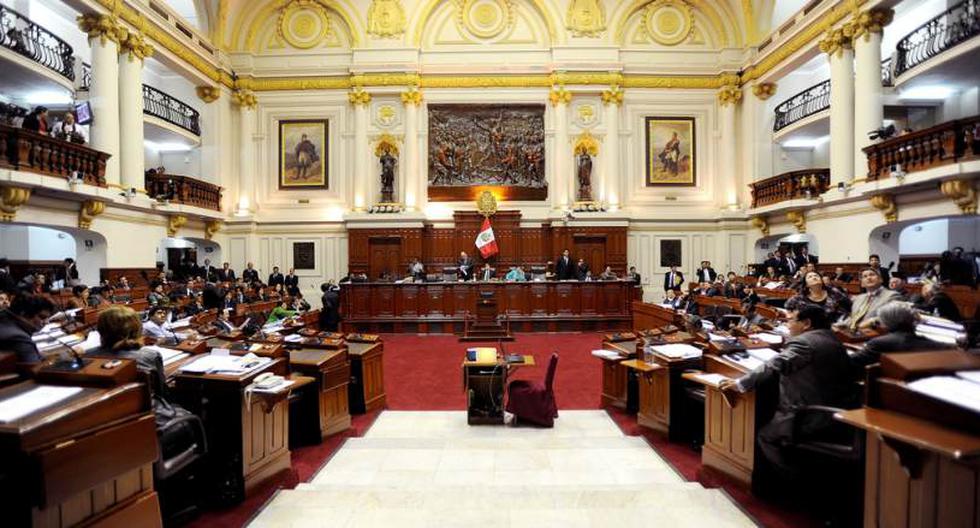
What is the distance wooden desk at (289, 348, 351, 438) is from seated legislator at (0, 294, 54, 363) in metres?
1.87

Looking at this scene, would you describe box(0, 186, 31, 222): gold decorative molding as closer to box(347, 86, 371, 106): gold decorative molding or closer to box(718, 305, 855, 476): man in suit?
box(347, 86, 371, 106): gold decorative molding

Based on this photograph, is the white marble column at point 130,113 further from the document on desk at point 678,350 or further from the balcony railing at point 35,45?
the document on desk at point 678,350

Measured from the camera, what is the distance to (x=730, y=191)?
1523 cm

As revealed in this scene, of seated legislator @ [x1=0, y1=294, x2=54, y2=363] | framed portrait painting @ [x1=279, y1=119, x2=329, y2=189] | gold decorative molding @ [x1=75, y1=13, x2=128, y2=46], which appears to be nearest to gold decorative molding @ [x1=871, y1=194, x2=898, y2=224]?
seated legislator @ [x1=0, y1=294, x2=54, y2=363]

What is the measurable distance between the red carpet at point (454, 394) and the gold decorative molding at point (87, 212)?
247 inches

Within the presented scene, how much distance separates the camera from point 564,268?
1357 cm

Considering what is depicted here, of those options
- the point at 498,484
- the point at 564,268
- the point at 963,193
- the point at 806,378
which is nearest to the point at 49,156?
the point at 498,484

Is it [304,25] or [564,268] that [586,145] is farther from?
[304,25]

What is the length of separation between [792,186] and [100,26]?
1603cm

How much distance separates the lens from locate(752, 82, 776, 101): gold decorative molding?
1454 centimetres

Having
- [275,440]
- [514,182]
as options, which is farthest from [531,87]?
[275,440]

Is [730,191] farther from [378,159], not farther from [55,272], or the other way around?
[55,272]

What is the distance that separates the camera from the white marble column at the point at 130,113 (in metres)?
11.2

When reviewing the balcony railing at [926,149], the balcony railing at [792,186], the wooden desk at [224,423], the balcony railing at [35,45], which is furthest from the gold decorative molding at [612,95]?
the wooden desk at [224,423]
